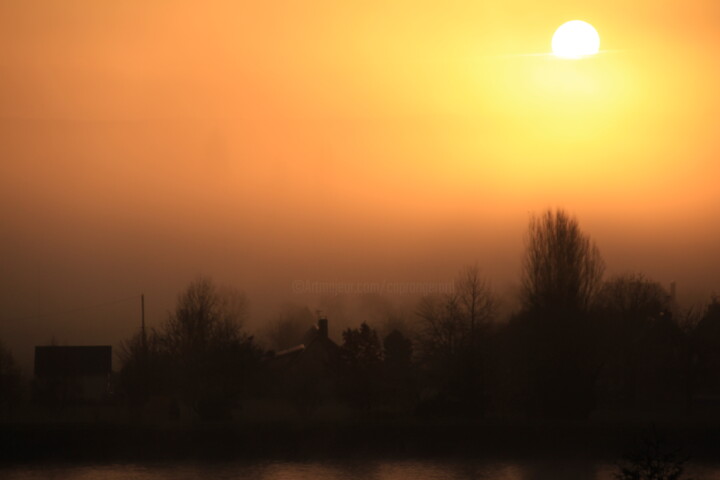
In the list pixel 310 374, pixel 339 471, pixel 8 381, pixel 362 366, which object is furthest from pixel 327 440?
pixel 8 381

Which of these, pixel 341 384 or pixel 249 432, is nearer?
pixel 249 432

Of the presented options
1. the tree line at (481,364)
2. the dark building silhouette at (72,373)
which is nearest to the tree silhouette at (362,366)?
the tree line at (481,364)

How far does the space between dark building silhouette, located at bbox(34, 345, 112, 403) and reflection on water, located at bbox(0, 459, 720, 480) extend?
12.5 m

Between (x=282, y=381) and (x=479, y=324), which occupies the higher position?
(x=479, y=324)

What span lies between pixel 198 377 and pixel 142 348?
4228 mm

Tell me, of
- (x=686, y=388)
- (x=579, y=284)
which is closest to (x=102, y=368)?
(x=579, y=284)

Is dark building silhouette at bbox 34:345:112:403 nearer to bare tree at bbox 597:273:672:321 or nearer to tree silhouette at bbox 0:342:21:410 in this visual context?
tree silhouette at bbox 0:342:21:410

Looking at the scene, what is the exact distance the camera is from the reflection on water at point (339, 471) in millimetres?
20828

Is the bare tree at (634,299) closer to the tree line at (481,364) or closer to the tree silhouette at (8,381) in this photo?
the tree line at (481,364)

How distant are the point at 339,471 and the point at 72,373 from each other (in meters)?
20.5

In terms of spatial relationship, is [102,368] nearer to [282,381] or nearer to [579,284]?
[282,381]

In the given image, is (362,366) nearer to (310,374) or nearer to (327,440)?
(310,374)

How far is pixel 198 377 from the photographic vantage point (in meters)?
30.5

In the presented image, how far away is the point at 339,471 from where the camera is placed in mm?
21844
